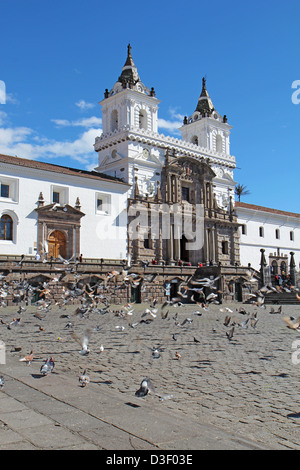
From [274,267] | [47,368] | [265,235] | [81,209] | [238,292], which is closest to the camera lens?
[47,368]

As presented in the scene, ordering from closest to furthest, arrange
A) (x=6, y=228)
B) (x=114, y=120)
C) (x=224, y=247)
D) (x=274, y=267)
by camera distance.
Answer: (x=6, y=228), (x=114, y=120), (x=224, y=247), (x=274, y=267)

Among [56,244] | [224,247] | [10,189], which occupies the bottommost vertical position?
[56,244]

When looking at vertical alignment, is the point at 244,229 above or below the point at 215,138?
below

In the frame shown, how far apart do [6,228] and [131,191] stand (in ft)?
39.5

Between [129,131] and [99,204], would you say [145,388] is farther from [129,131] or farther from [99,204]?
[129,131]

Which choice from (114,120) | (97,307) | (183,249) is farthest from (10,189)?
(183,249)

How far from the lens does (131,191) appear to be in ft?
127

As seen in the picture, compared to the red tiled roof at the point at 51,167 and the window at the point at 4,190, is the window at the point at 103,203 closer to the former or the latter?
the red tiled roof at the point at 51,167

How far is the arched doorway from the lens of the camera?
108 feet

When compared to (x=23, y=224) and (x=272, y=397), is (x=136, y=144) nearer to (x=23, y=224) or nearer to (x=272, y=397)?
(x=23, y=224)

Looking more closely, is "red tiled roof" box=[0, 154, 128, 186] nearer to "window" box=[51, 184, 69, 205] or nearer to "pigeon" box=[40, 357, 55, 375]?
"window" box=[51, 184, 69, 205]

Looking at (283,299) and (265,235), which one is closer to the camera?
(283,299)
